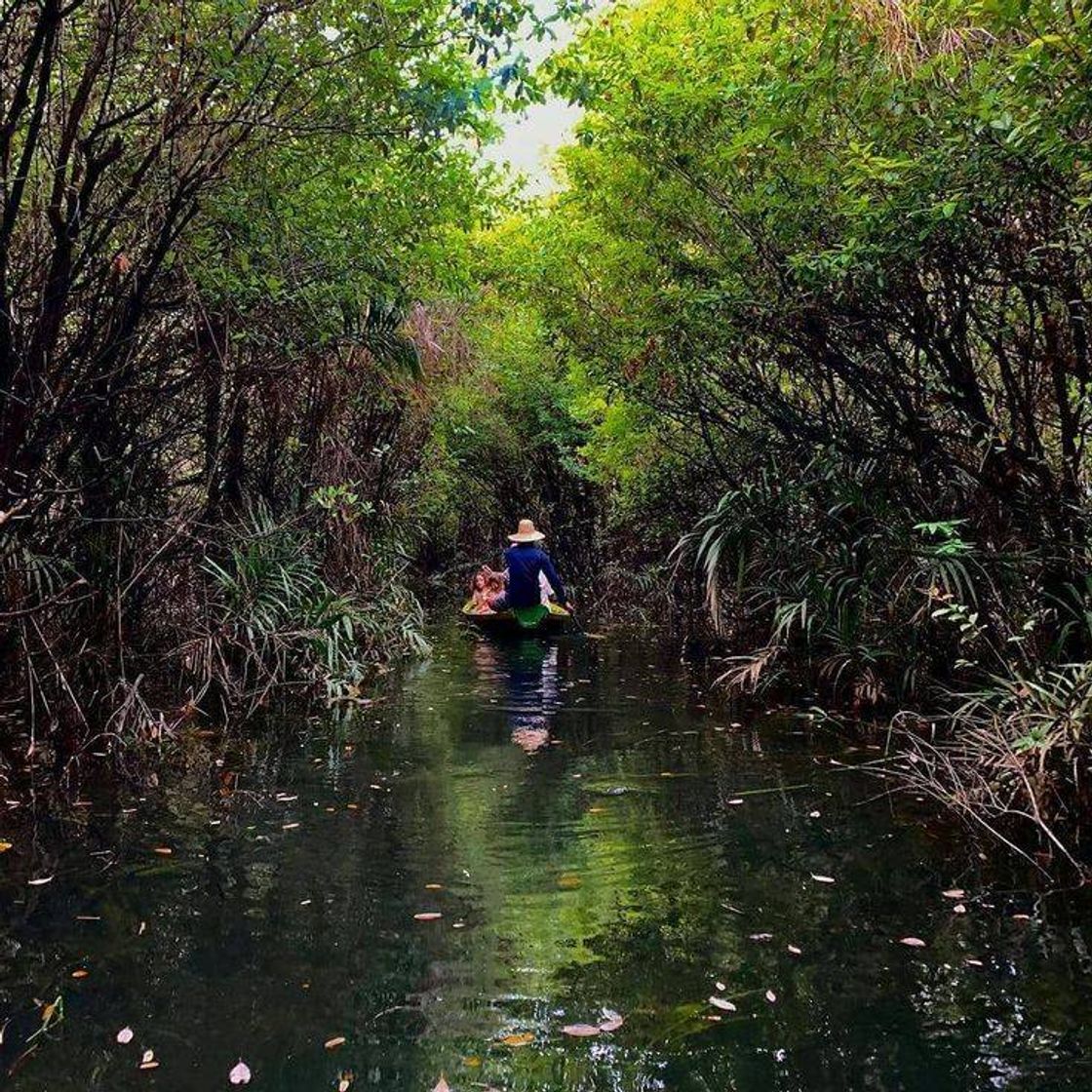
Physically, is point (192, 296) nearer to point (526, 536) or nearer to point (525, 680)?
point (525, 680)

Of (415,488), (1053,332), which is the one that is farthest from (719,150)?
(415,488)

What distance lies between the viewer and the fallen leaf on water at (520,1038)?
3.14 m

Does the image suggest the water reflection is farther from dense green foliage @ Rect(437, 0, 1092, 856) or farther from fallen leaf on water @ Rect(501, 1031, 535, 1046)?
fallen leaf on water @ Rect(501, 1031, 535, 1046)

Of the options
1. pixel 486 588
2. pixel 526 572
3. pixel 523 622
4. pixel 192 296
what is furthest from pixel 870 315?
pixel 486 588

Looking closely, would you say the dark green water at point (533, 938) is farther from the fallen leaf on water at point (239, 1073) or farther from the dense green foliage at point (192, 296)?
the dense green foliage at point (192, 296)

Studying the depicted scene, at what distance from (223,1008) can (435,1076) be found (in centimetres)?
88

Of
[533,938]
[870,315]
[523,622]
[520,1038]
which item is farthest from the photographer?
[523,622]

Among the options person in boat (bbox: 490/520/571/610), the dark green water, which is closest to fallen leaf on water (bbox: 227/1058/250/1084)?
the dark green water

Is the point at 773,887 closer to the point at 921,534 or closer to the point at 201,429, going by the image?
the point at 921,534

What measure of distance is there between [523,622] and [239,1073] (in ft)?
33.5

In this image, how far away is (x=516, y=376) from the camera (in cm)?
1895

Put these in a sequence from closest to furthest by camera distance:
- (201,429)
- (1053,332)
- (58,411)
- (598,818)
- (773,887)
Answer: (773,887) < (58,411) < (598,818) < (1053,332) < (201,429)

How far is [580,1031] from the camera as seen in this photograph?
3217 mm

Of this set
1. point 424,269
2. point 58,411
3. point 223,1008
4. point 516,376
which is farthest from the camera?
point 516,376
